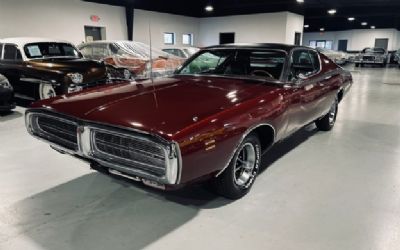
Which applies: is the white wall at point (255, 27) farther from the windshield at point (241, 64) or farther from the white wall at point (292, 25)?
the windshield at point (241, 64)

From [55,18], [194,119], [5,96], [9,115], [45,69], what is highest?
[55,18]

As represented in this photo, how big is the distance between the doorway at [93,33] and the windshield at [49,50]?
21.9 feet

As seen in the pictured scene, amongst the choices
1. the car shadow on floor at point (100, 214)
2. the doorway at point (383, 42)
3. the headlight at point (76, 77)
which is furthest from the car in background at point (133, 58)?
the doorway at point (383, 42)

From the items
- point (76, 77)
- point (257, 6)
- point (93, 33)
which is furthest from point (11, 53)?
point (257, 6)

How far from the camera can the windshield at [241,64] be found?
367 centimetres

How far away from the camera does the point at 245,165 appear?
9.75 feet

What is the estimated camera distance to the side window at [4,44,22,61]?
6.72 m

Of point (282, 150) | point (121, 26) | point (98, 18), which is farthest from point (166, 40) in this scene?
point (282, 150)

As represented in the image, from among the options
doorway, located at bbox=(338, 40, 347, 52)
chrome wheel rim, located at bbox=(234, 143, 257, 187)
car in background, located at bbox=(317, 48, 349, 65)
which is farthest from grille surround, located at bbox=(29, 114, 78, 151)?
doorway, located at bbox=(338, 40, 347, 52)

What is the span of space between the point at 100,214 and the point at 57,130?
791 millimetres

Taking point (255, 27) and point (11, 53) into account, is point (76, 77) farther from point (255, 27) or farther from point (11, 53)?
point (255, 27)

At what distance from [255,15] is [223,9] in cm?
198

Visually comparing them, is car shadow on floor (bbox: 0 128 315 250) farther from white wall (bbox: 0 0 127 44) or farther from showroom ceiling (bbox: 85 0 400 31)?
showroom ceiling (bbox: 85 0 400 31)

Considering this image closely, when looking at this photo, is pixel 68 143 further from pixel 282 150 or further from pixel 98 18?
pixel 98 18
